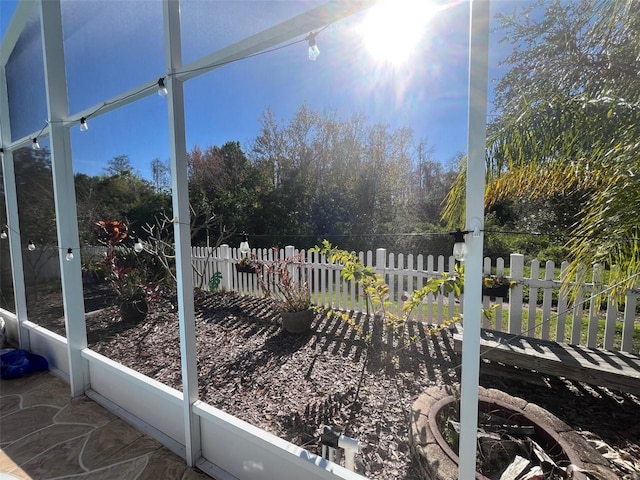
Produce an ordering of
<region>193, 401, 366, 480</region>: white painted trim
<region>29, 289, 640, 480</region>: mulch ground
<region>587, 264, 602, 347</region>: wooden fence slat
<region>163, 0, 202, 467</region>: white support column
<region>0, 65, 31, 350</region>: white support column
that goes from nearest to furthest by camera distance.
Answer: <region>193, 401, 366, 480</region>: white painted trim < <region>163, 0, 202, 467</region>: white support column < <region>29, 289, 640, 480</region>: mulch ground < <region>587, 264, 602, 347</region>: wooden fence slat < <region>0, 65, 31, 350</region>: white support column

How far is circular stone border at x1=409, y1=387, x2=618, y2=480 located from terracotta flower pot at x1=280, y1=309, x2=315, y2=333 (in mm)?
1299

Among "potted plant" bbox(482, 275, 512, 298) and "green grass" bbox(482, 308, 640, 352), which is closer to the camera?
"green grass" bbox(482, 308, 640, 352)

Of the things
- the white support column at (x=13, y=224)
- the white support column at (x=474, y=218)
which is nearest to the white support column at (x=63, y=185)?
the white support column at (x=13, y=224)

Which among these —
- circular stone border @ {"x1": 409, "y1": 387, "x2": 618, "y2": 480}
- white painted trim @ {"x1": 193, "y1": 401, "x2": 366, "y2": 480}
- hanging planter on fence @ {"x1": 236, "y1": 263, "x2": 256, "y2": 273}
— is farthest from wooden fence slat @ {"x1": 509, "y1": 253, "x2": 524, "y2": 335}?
hanging planter on fence @ {"x1": 236, "y1": 263, "x2": 256, "y2": 273}

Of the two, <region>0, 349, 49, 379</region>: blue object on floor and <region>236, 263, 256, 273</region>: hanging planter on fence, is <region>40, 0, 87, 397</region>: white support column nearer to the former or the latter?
<region>0, 349, 49, 379</region>: blue object on floor

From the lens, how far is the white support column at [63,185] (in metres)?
2.01

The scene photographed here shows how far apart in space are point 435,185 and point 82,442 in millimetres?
2522

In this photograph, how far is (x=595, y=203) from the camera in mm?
1572

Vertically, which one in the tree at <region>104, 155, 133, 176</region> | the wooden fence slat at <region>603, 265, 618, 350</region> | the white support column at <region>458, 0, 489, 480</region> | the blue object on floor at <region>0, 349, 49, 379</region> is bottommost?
the blue object on floor at <region>0, 349, 49, 379</region>

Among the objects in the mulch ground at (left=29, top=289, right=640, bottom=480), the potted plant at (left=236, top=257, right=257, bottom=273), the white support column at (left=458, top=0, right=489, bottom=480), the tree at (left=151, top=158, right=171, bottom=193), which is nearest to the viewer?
the white support column at (left=458, top=0, right=489, bottom=480)

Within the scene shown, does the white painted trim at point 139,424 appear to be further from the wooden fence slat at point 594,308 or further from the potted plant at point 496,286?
the wooden fence slat at point 594,308

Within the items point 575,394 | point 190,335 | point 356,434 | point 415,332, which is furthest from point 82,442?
point 575,394

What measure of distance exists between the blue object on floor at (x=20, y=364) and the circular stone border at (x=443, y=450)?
117 inches

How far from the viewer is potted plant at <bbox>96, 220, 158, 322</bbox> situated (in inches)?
116
